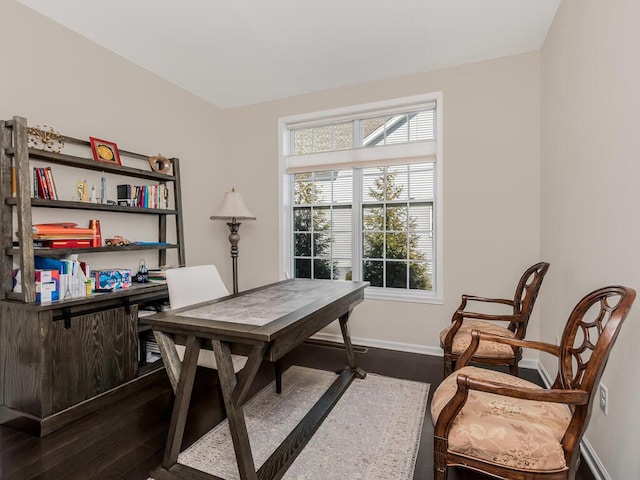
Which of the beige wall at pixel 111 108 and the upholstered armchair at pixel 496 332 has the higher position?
the beige wall at pixel 111 108

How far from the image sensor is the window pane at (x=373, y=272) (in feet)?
11.8

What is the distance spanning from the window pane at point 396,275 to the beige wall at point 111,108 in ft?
6.67

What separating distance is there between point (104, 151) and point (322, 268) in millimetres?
2356

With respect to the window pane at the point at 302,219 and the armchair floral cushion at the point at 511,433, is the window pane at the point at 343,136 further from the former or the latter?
the armchair floral cushion at the point at 511,433

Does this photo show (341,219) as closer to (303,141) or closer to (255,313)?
(303,141)

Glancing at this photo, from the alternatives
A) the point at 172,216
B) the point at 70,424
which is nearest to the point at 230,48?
the point at 172,216

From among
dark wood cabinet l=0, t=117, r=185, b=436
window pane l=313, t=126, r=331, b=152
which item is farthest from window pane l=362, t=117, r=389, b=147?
dark wood cabinet l=0, t=117, r=185, b=436

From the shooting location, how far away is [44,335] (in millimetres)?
2039

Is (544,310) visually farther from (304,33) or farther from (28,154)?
(28,154)

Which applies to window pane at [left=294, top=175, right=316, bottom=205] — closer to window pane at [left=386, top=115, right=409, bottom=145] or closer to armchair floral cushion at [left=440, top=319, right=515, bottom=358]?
window pane at [left=386, top=115, right=409, bottom=145]

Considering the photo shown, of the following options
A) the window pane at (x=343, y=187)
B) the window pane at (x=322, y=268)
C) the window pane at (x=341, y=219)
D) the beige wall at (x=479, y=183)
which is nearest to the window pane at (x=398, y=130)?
the beige wall at (x=479, y=183)

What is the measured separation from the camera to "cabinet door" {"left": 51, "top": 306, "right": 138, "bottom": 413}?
210 centimetres

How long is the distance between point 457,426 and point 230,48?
3142mm

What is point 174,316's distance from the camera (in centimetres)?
170
